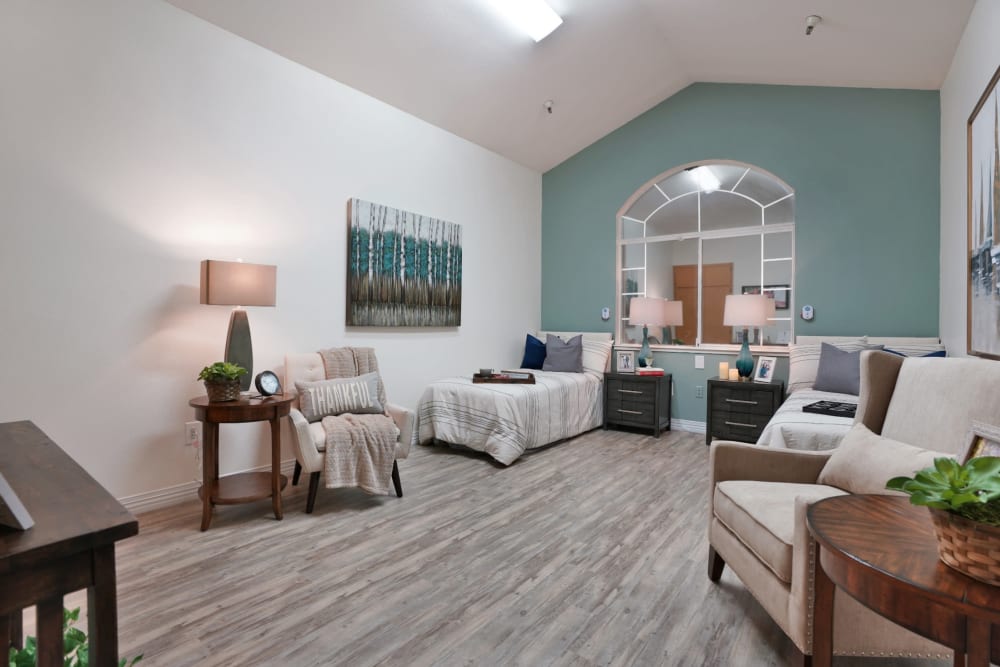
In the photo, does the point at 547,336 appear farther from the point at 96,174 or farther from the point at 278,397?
the point at 96,174

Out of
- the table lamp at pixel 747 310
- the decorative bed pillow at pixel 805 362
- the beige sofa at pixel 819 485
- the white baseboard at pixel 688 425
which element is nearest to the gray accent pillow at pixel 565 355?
the white baseboard at pixel 688 425

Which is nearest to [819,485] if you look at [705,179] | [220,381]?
[220,381]

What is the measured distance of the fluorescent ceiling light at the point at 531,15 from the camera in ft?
11.5

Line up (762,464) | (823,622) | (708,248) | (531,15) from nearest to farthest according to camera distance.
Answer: (823,622), (762,464), (531,15), (708,248)

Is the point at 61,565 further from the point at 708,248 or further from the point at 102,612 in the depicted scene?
the point at 708,248

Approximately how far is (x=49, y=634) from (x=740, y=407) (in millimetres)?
4525

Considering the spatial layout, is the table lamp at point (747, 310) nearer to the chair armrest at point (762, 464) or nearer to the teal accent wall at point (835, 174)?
the teal accent wall at point (835, 174)

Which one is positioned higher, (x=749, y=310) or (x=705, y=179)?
(x=705, y=179)

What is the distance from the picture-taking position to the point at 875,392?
202 cm

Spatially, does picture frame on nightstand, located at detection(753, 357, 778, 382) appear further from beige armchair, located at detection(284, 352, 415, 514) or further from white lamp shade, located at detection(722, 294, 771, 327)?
beige armchair, located at detection(284, 352, 415, 514)

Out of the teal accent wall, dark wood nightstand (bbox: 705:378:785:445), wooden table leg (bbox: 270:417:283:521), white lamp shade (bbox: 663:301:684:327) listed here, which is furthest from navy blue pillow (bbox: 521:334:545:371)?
wooden table leg (bbox: 270:417:283:521)

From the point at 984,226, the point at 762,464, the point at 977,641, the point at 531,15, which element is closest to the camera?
the point at 977,641

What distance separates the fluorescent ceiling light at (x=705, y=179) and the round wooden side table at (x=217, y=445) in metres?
4.34

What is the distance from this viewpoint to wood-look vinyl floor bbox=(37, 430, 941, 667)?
1.68m
